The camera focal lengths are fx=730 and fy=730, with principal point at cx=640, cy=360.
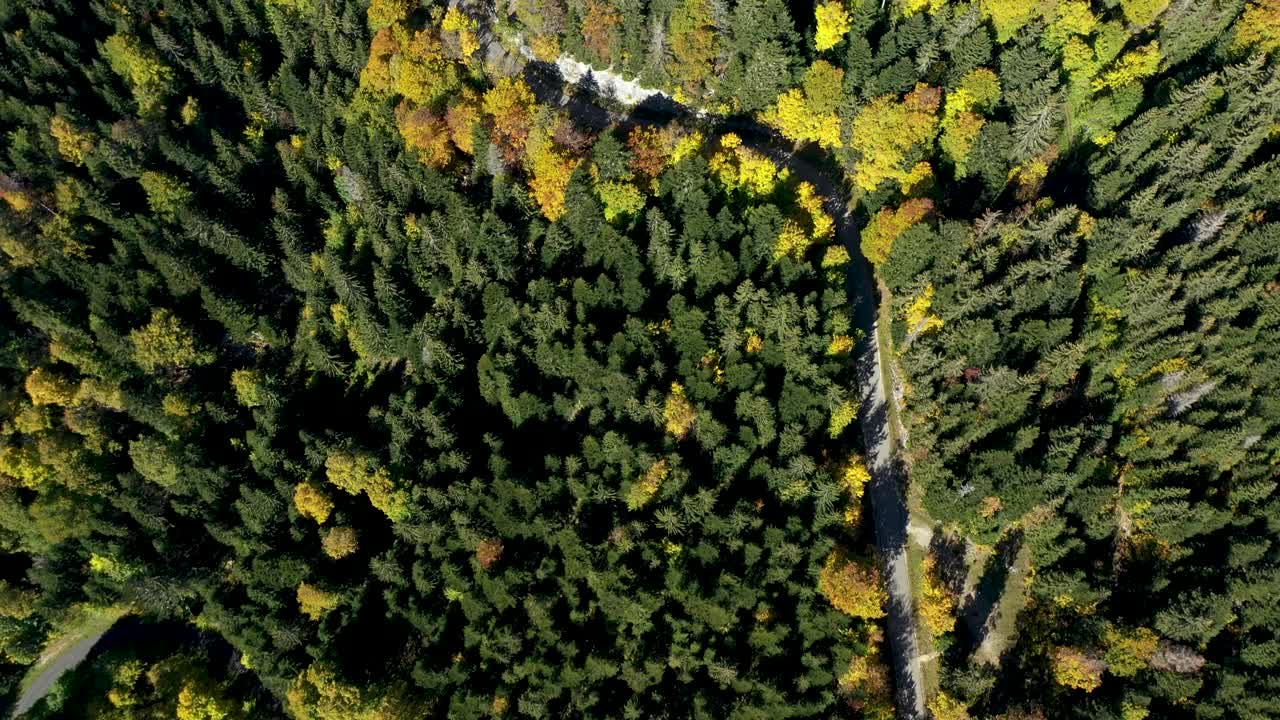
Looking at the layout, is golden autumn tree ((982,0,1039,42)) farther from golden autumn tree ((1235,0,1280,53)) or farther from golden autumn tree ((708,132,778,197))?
golden autumn tree ((708,132,778,197))

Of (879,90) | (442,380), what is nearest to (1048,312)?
(879,90)

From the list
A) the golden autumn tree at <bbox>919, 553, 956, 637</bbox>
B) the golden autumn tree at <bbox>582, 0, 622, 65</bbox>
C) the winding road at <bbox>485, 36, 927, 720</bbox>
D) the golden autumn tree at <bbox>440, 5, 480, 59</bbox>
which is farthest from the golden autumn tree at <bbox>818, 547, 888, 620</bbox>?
the golden autumn tree at <bbox>440, 5, 480, 59</bbox>

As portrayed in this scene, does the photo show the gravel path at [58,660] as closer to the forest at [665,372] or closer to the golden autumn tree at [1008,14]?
the forest at [665,372]

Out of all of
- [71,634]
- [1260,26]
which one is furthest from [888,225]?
[71,634]

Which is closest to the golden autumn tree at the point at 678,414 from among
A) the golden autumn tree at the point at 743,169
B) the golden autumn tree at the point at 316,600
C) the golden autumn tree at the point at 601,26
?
the golden autumn tree at the point at 743,169

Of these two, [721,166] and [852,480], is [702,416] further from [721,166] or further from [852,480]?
[721,166]
